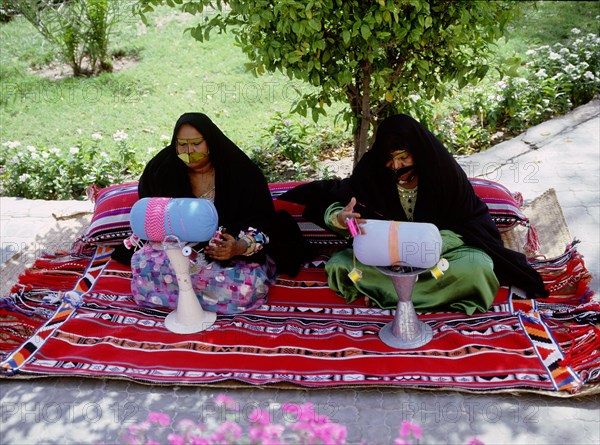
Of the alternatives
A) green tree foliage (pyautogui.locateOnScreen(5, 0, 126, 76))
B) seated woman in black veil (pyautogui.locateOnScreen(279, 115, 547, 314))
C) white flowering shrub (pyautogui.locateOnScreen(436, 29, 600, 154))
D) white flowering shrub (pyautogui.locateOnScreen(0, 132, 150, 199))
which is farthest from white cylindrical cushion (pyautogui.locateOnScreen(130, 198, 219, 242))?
green tree foliage (pyautogui.locateOnScreen(5, 0, 126, 76))

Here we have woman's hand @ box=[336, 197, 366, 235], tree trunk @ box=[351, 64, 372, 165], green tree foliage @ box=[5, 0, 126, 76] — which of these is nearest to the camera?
woman's hand @ box=[336, 197, 366, 235]

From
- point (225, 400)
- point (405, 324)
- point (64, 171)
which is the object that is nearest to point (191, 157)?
point (405, 324)

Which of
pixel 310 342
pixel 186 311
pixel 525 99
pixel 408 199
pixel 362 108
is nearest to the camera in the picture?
pixel 310 342

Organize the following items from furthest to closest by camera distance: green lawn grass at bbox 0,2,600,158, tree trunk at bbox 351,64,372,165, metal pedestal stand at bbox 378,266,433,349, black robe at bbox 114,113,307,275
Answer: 1. green lawn grass at bbox 0,2,600,158
2. tree trunk at bbox 351,64,372,165
3. black robe at bbox 114,113,307,275
4. metal pedestal stand at bbox 378,266,433,349

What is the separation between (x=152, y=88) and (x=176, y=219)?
4410 mm

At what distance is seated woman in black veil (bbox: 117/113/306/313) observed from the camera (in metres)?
3.76

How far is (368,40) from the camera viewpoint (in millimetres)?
3930

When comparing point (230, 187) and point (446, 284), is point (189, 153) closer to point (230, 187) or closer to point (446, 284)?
point (230, 187)

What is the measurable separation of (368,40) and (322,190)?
925mm

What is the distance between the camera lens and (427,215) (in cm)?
375

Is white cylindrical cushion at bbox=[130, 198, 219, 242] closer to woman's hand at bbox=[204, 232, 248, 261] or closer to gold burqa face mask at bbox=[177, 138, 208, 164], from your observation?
woman's hand at bbox=[204, 232, 248, 261]

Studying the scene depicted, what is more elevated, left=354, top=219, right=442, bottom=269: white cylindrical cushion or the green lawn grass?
the green lawn grass

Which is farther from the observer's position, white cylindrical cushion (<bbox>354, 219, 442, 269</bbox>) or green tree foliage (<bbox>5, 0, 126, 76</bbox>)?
green tree foliage (<bbox>5, 0, 126, 76</bbox>)

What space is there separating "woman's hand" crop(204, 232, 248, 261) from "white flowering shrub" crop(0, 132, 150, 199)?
7.70ft
